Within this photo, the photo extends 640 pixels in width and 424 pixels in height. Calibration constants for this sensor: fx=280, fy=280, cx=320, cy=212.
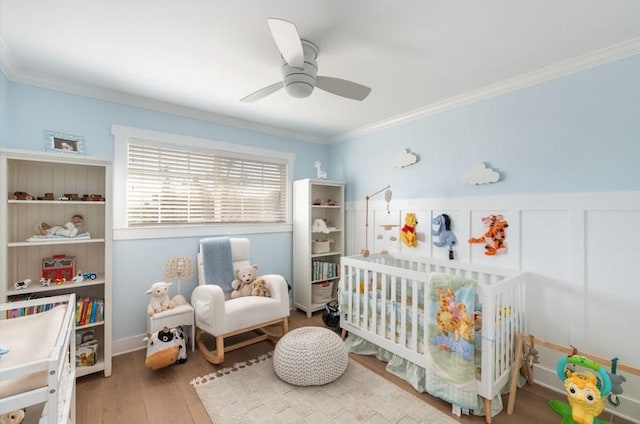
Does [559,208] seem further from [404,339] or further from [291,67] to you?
[291,67]

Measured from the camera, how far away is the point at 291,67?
66.5 inches

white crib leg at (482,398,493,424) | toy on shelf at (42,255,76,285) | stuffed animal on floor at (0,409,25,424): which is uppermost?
toy on shelf at (42,255,76,285)

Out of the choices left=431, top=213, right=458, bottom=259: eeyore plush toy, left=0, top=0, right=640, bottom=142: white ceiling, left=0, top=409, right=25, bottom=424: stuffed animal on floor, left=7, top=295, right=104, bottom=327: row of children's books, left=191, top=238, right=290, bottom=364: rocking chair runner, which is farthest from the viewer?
left=431, top=213, right=458, bottom=259: eeyore plush toy

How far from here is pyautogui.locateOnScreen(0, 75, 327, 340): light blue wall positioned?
219 centimetres

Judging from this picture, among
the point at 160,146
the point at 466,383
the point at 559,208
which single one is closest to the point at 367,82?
the point at 559,208

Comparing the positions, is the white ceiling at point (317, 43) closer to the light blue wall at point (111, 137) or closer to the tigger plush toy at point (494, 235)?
the light blue wall at point (111, 137)

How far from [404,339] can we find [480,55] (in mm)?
2141

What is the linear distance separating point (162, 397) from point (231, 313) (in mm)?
695

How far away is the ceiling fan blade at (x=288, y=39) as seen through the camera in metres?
1.21

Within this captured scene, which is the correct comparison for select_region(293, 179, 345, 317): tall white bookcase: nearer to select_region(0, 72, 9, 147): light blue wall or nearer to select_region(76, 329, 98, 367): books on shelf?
select_region(76, 329, 98, 367): books on shelf

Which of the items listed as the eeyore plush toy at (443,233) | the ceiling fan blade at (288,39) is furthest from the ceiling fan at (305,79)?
the eeyore plush toy at (443,233)

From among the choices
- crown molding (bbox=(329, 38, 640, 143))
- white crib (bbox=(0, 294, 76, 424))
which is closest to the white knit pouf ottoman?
white crib (bbox=(0, 294, 76, 424))

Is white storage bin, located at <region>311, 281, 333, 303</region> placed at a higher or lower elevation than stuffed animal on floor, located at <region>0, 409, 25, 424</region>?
lower

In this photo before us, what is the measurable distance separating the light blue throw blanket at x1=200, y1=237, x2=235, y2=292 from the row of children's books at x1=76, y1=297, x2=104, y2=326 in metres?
0.83
